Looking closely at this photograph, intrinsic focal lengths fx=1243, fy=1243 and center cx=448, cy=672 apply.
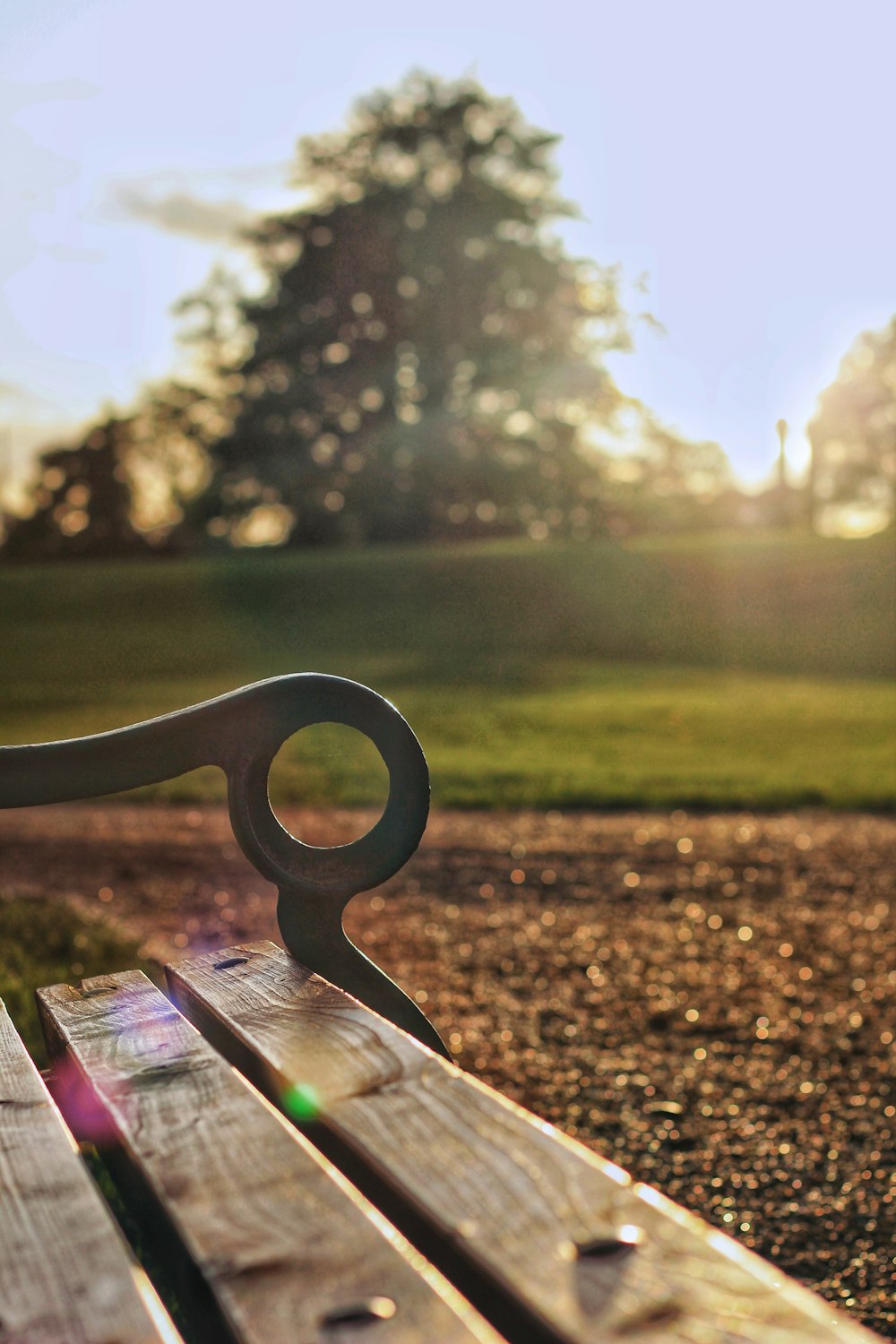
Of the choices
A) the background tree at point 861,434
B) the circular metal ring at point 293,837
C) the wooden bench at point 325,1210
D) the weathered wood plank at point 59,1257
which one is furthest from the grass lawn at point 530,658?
the background tree at point 861,434

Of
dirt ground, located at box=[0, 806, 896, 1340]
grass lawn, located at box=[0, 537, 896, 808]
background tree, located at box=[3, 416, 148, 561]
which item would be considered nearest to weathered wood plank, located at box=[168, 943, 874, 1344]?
dirt ground, located at box=[0, 806, 896, 1340]

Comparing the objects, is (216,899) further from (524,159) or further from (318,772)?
(524,159)

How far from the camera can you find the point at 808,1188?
2795 millimetres

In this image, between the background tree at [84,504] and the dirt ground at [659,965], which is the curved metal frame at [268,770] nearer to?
the dirt ground at [659,965]

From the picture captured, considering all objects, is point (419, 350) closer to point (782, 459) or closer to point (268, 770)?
point (782, 459)

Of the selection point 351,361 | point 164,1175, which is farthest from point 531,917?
point 351,361

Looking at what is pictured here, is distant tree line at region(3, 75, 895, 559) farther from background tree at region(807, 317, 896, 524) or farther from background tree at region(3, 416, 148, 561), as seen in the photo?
background tree at region(807, 317, 896, 524)

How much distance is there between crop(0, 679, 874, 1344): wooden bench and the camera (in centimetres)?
81

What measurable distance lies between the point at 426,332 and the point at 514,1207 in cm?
2482

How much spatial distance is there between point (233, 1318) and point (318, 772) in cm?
750

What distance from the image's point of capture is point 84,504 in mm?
34625

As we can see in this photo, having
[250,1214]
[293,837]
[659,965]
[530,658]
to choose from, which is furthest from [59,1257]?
[530,658]

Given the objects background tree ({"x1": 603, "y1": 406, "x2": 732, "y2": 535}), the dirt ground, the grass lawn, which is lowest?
the dirt ground

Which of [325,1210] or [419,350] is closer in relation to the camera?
[325,1210]
